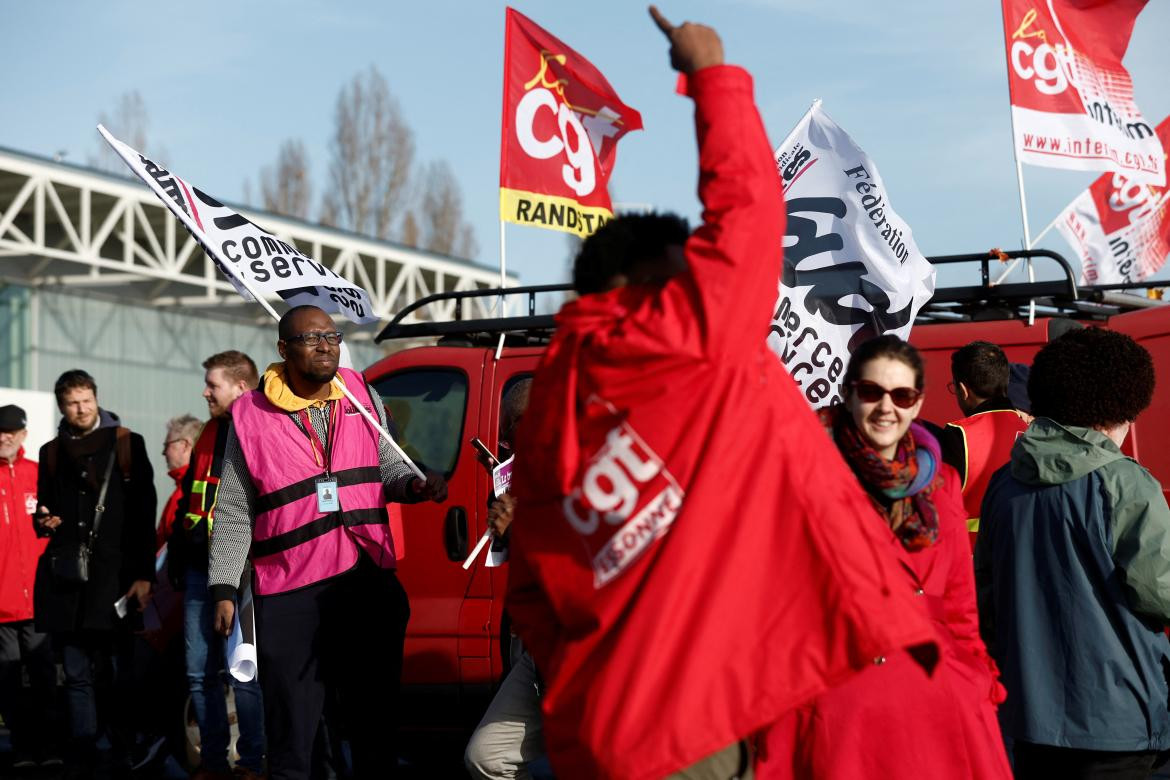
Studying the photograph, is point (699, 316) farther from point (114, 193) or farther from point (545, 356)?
point (114, 193)

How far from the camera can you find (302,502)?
5.42 meters

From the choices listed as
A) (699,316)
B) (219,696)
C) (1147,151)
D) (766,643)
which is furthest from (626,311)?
(1147,151)

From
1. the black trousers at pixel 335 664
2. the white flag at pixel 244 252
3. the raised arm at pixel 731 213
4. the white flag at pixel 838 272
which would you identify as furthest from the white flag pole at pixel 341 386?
the raised arm at pixel 731 213

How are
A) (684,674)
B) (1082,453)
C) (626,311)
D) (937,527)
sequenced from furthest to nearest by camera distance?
(1082,453), (937,527), (626,311), (684,674)

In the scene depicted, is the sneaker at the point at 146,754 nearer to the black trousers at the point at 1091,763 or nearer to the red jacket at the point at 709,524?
the black trousers at the point at 1091,763

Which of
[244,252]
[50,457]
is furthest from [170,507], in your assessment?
[244,252]

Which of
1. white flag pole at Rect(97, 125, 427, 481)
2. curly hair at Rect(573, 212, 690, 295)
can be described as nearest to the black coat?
white flag pole at Rect(97, 125, 427, 481)

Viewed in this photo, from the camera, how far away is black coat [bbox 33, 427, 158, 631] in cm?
786

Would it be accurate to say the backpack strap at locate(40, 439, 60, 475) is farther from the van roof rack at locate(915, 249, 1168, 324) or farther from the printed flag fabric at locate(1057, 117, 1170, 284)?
the printed flag fabric at locate(1057, 117, 1170, 284)

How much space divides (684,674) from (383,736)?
10.6ft

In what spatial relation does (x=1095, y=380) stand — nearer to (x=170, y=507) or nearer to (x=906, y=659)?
(x=906, y=659)

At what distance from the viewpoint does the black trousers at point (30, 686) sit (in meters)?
8.76

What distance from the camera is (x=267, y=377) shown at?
18.4 ft

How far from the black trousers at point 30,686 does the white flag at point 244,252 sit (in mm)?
3527
